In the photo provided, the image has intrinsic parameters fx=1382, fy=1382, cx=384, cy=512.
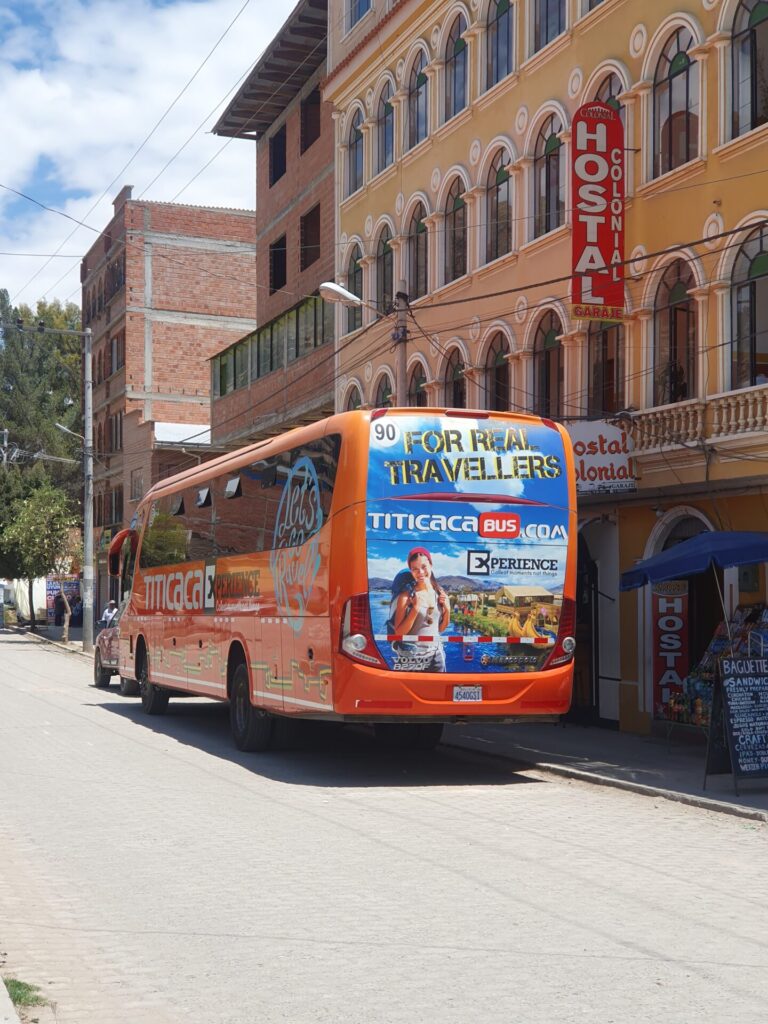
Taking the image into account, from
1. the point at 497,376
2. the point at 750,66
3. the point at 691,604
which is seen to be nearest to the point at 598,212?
the point at 750,66

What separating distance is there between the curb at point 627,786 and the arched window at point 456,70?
1378 cm

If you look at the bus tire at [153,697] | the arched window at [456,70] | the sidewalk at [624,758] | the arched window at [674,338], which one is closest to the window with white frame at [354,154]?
the arched window at [456,70]

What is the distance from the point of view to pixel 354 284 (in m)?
31.7

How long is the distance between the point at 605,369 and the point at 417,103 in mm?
10134

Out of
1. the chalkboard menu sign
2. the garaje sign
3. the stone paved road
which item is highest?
the garaje sign

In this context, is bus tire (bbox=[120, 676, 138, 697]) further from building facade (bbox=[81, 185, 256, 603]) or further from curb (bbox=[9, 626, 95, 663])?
building facade (bbox=[81, 185, 256, 603])

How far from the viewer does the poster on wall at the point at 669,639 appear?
1948 centimetres

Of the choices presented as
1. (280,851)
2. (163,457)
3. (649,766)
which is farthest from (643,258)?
(163,457)

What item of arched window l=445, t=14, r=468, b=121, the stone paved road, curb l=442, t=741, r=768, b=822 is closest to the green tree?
arched window l=445, t=14, r=468, b=121

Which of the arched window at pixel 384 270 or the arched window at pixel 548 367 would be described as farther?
the arched window at pixel 384 270

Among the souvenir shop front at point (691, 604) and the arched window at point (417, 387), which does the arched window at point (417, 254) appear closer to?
the arched window at point (417, 387)

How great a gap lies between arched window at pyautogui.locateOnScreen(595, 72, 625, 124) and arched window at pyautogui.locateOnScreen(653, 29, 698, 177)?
86 centimetres

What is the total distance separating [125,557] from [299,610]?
35.2ft

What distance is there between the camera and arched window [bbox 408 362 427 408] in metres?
27.6
